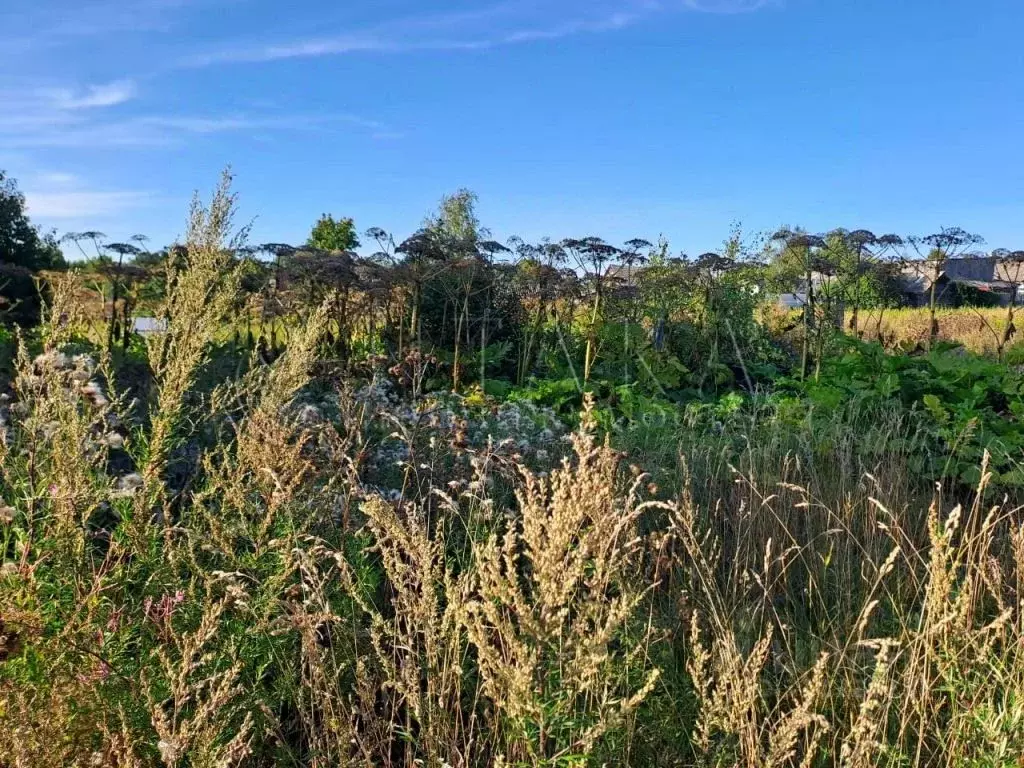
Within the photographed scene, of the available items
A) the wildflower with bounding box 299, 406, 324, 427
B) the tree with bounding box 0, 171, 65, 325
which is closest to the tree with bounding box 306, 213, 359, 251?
the tree with bounding box 0, 171, 65, 325

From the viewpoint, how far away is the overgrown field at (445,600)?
1767 millimetres

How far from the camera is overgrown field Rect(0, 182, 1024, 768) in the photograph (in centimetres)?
177

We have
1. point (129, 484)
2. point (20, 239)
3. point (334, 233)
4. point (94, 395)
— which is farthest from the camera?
point (334, 233)

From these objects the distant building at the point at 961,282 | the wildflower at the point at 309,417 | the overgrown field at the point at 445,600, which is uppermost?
the distant building at the point at 961,282

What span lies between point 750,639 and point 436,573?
1.46 metres

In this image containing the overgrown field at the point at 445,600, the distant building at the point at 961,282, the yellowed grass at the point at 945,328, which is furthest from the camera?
the distant building at the point at 961,282

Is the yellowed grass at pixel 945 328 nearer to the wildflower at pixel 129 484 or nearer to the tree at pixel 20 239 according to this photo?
the wildflower at pixel 129 484

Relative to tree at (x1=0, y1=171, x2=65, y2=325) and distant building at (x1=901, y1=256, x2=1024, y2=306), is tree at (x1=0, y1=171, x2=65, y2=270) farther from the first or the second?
distant building at (x1=901, y1=256, x2=1024, y2=306)

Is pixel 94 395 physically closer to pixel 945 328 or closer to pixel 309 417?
pixel 309 417

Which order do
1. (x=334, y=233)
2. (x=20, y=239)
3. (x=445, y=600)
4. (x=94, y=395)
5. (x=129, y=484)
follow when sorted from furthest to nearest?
(x=334, y=233) < (x=20, y=239) < (x=445, y=600) < (x=94, y=395) < (x=129, y=484)

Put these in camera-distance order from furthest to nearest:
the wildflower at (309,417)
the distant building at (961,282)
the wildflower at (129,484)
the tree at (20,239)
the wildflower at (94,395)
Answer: the tree at (20,239) < the distant building at (961,282) < the wildflower at (309,417) < the wildflower at (94,395) < the wildflower at (129,484)

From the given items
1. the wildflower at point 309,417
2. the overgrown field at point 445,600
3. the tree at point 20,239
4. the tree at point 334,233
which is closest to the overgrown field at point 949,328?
the overgrown field at point 445,600

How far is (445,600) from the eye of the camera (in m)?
3.14

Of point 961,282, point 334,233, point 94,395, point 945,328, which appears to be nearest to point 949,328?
point 945,328
